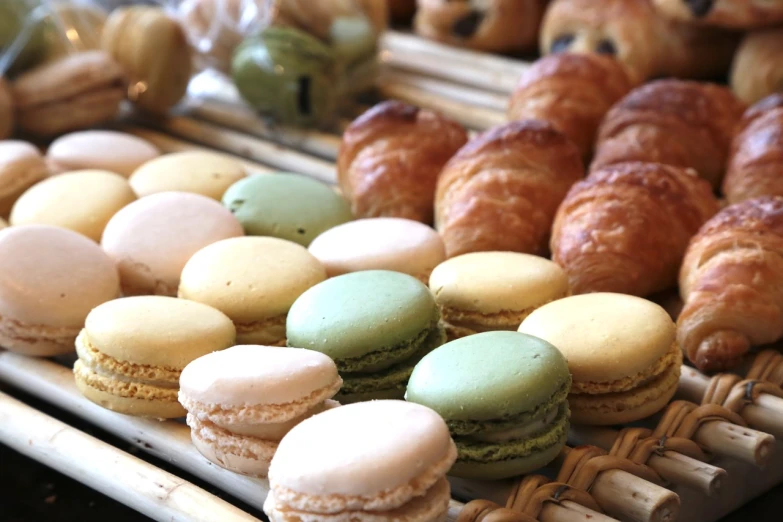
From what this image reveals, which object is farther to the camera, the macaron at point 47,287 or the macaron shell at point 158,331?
the macaron at point 47,287

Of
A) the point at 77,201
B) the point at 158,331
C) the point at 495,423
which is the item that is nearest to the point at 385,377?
the point at 495,423

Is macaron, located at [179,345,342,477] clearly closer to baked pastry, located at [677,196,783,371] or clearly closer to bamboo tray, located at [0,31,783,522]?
bamboo tray, located at [0,31,783,522]

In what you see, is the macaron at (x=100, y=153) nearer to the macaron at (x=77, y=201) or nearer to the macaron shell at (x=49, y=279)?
the macaron at (x=77, y=201)

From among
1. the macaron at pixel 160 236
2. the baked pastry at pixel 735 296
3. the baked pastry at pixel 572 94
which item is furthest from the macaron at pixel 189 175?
the baked pastry at pixel 735 296

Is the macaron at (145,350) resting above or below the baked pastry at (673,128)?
below

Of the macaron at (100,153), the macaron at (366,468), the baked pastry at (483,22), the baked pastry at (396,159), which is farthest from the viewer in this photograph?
the baked pastry at (483,22)

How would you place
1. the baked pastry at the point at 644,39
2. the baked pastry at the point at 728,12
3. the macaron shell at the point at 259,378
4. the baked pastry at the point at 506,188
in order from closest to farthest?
the macaron shell at the point at 259,378 → the baked pastry at the point at 506,188 → the baked pastry at the point at 728,12 → the baked pastry at the point at 644,39

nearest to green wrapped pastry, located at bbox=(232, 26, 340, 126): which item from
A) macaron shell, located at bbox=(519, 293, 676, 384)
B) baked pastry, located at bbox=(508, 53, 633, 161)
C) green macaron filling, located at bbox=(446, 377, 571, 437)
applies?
baked pastry, located at bbox=(508, 53, 633, 161)
